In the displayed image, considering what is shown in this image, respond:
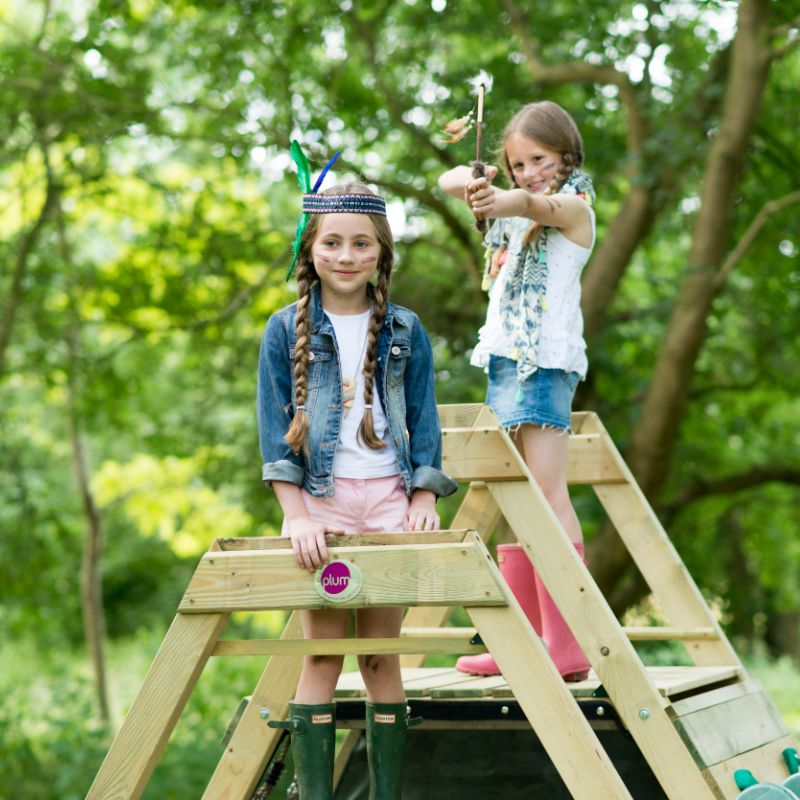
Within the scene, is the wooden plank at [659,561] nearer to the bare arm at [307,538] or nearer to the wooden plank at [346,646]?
the wooden plank at [346,646]

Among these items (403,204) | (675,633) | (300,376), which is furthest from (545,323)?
(403,204)

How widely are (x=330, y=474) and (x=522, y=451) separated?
996mm

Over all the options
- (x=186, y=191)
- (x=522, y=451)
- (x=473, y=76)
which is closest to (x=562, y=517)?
(x=522, y=451)

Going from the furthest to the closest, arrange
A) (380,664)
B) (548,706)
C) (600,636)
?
(600,636) < (380,664) < (548,706)

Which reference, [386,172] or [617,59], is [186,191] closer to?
[386,172]

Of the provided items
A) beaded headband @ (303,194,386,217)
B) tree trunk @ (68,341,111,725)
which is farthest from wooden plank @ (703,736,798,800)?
tree trunk @ (68,341,111,725)

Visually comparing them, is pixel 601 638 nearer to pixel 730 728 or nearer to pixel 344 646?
pixel 730 728

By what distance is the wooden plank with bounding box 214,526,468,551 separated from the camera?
2504mm

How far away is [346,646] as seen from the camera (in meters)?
2.60

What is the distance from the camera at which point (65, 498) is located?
55.7ft

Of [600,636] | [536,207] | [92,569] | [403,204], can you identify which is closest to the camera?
[600,636]

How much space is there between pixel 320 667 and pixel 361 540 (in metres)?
0.46

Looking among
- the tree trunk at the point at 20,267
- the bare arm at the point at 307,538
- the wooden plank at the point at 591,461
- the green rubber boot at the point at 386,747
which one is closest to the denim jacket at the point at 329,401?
the bare arm at the point at 307,538

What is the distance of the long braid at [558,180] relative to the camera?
3.52 meters
